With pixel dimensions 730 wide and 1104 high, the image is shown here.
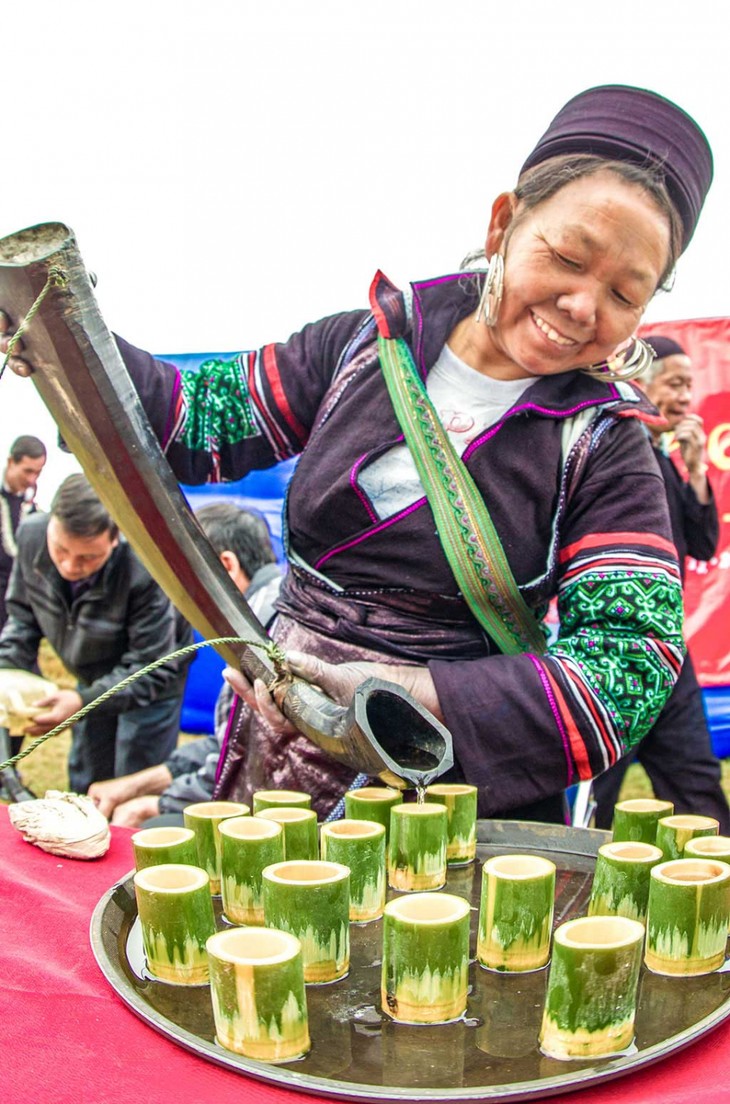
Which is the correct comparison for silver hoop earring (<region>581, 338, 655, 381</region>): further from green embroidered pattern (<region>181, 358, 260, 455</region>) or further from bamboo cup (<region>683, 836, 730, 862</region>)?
bamboo cup (<region>683, 836, 730, 862</region>)

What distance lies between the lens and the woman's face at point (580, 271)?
49.8 inches

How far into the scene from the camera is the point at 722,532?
4.23 m

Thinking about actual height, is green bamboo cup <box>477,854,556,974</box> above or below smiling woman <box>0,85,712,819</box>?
below

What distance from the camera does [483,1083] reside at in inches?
29.5

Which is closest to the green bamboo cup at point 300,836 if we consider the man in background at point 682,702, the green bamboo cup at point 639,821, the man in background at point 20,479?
the green bamboo cup at point 639,821

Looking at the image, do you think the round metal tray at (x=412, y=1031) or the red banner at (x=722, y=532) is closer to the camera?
the round metal tray at (x=412, y=1031)

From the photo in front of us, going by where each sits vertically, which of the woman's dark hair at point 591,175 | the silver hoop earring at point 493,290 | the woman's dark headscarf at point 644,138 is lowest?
the silver hoop earring at point 493,290

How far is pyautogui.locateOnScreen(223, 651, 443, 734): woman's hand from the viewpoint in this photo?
4.13 ft

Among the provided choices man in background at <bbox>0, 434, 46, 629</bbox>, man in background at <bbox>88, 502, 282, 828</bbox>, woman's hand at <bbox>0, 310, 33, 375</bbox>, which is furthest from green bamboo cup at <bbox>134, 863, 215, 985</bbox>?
man in background at <bbox>0, 434, 46, 629</bbox>

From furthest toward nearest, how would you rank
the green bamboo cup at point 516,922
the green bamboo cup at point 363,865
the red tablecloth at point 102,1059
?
the green bamboo cup at point 363,865 → the green bamboo cup at point 516,922 → the red tablecloth at point 102,1059

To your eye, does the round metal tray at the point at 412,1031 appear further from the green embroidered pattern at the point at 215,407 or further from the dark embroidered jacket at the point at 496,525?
the green embroidered pattern at the point at 215,407

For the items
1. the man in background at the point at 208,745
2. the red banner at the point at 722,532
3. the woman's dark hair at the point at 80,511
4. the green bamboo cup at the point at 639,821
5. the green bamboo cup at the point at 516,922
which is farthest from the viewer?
the red banner at the point at 722,532

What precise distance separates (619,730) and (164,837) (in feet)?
1.82

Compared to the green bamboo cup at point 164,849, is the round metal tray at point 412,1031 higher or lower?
lower
